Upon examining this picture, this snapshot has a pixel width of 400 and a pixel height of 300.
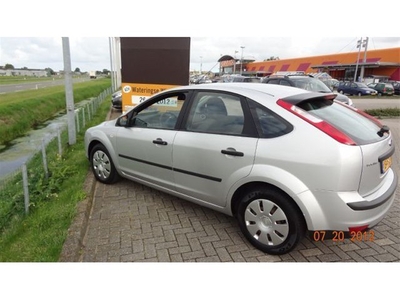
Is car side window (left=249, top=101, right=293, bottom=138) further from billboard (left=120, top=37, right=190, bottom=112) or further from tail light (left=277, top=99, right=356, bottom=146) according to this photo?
billboard (left=120, top=37, right=190, bottom=112)

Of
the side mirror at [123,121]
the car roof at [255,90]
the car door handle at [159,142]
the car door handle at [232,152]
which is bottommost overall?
the car door handle at [159,142]

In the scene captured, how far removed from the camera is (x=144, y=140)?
3.39m

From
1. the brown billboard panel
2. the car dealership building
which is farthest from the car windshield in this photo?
the car dealership building

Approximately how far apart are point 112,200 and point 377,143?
10.2 feet

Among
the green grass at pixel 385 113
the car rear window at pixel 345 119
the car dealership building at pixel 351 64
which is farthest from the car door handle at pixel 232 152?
the car dealership building at pixel 351 64

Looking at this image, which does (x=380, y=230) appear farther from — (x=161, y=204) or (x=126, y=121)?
(x=126, y=121)

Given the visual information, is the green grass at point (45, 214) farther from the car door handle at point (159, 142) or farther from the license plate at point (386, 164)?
the license plate at point (386, 164)

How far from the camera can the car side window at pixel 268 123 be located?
2.41 m

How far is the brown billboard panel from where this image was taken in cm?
652

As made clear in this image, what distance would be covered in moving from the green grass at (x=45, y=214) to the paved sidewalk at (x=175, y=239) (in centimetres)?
15

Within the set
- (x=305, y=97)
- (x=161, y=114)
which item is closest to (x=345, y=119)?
(x=305, y=97)

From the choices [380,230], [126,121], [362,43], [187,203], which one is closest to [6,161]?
[126,121]

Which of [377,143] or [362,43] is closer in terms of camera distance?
[377,143]

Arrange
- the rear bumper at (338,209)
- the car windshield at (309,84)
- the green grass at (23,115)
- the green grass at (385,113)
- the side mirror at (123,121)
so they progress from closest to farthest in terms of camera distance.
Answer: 1. the rear bumper at (338,209)
2. the side mirror at (123,121)
3. the car windshield at (309,84)
4. the green grass at (23,115)
5. the green grass at (385,113)
